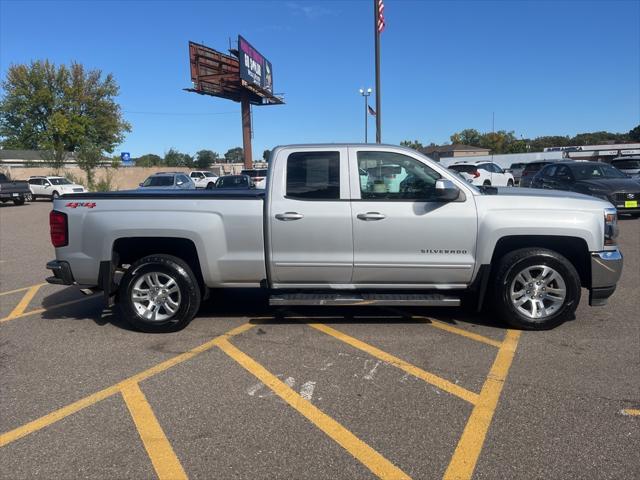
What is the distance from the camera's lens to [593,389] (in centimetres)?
373

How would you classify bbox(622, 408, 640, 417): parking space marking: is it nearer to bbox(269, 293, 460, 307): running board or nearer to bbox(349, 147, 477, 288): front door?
bbox(269, 293, 460, 307): running board

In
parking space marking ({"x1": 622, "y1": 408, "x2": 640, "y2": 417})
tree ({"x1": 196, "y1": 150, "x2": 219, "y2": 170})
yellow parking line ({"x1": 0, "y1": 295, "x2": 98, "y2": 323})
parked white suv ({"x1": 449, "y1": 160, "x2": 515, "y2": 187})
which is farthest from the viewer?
tree ({"x1": 196, "y1": 150, "x2": 219, "y2": 170})

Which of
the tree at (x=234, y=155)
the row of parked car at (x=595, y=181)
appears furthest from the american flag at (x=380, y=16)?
the tree at (x=234, y=155)

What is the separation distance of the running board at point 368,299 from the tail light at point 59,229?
225cm

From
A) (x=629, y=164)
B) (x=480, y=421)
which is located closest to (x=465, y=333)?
(x=480, y=421)

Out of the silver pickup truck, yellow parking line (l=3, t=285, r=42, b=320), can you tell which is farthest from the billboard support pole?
the silver pickup truck

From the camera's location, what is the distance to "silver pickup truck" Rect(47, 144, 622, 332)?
4820mm

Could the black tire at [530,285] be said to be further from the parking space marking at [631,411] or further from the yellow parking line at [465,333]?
the parking space marking at [631,411]

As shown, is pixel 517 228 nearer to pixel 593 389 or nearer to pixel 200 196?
pixel 593 389

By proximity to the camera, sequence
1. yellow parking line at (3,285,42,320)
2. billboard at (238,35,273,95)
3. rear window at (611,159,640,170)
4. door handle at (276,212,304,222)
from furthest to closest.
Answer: billboard at (238,35,273,95), rear window at (611,159,640,170), yellow parking line at (3,285,42,320), door handle at (276,212,304,222)

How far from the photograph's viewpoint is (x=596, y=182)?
519 inches

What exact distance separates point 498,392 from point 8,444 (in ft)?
Result: 11.2

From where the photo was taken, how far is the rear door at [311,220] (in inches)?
191

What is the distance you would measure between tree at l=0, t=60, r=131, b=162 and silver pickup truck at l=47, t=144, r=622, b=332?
164ft
